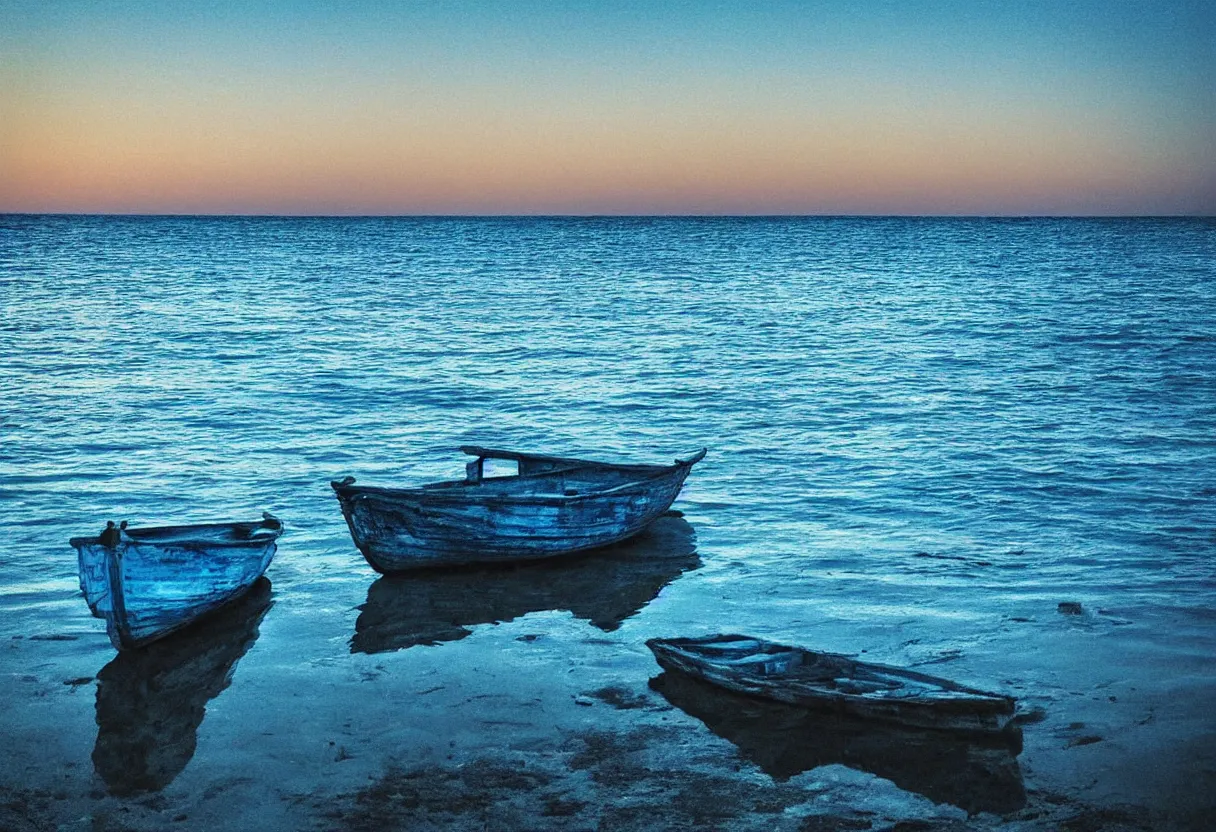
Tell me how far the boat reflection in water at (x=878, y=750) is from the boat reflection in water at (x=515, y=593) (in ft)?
9.28

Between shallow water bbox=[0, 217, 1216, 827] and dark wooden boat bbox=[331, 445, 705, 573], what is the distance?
0.83 m

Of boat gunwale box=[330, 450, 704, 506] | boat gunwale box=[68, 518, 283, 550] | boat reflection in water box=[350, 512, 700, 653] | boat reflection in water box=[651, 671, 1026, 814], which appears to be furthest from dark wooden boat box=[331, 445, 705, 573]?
boat reflection in water box=[651, 671, 1026, 814]

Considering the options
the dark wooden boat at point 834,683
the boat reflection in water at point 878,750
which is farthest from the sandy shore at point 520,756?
the dark wooden boat at point 834,683

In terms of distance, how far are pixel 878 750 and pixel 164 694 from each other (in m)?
6.48

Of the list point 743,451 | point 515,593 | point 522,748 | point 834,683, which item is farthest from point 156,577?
point 743,451

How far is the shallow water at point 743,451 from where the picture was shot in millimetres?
11672

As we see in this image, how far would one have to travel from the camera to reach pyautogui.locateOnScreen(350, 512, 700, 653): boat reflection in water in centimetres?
1229

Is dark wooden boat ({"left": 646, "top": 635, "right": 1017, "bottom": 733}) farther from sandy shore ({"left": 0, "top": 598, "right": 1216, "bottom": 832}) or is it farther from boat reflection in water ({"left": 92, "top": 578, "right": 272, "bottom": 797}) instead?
boat reflection in water ({"left": 92, "top": 578, "right": 272, "bottom": 797})

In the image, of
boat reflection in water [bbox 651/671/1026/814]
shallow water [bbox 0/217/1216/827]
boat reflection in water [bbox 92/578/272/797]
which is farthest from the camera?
shallow water [bbox 0/217/1216/827]

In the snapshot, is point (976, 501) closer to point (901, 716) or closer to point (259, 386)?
point (901, 716)

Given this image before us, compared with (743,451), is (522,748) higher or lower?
lower

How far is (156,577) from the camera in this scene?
446 inches

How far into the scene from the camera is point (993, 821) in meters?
8.16

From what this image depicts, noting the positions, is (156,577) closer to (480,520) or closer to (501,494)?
(480,520)
